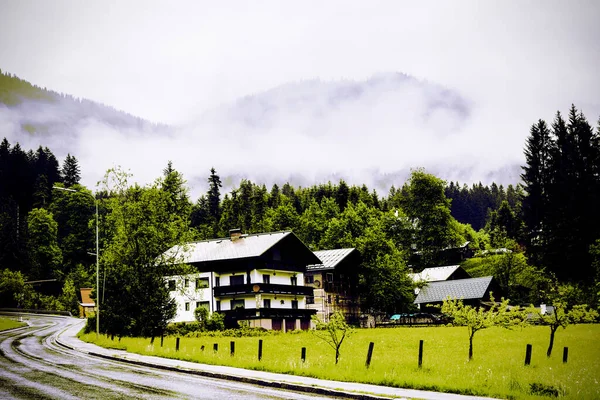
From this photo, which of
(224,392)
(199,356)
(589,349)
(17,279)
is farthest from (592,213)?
(17,279)

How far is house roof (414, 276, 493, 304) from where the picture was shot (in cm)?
8019

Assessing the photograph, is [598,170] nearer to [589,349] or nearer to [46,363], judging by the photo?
[589,349]

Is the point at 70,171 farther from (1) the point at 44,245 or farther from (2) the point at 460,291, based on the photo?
(2) the point at 460,291

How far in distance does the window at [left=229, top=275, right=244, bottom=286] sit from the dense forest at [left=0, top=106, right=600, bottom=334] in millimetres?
9213

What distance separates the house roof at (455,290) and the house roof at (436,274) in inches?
166

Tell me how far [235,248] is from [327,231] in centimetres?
3078

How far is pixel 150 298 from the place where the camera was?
44.2 meters

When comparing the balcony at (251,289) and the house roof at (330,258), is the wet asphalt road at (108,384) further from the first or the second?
the house roof at (330,258)

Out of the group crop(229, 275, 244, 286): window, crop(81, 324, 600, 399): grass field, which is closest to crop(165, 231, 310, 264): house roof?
crop(229, 275, 244, 286): window

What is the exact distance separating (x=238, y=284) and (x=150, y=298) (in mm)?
19226

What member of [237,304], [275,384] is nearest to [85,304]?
[237,304]

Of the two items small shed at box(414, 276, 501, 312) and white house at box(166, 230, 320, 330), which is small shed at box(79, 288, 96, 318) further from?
small shed at box(414, 276, 501, 312)

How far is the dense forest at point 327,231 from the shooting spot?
45.5 m

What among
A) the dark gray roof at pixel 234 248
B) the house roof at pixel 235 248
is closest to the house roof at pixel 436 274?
the house roof at pixel 235 248
